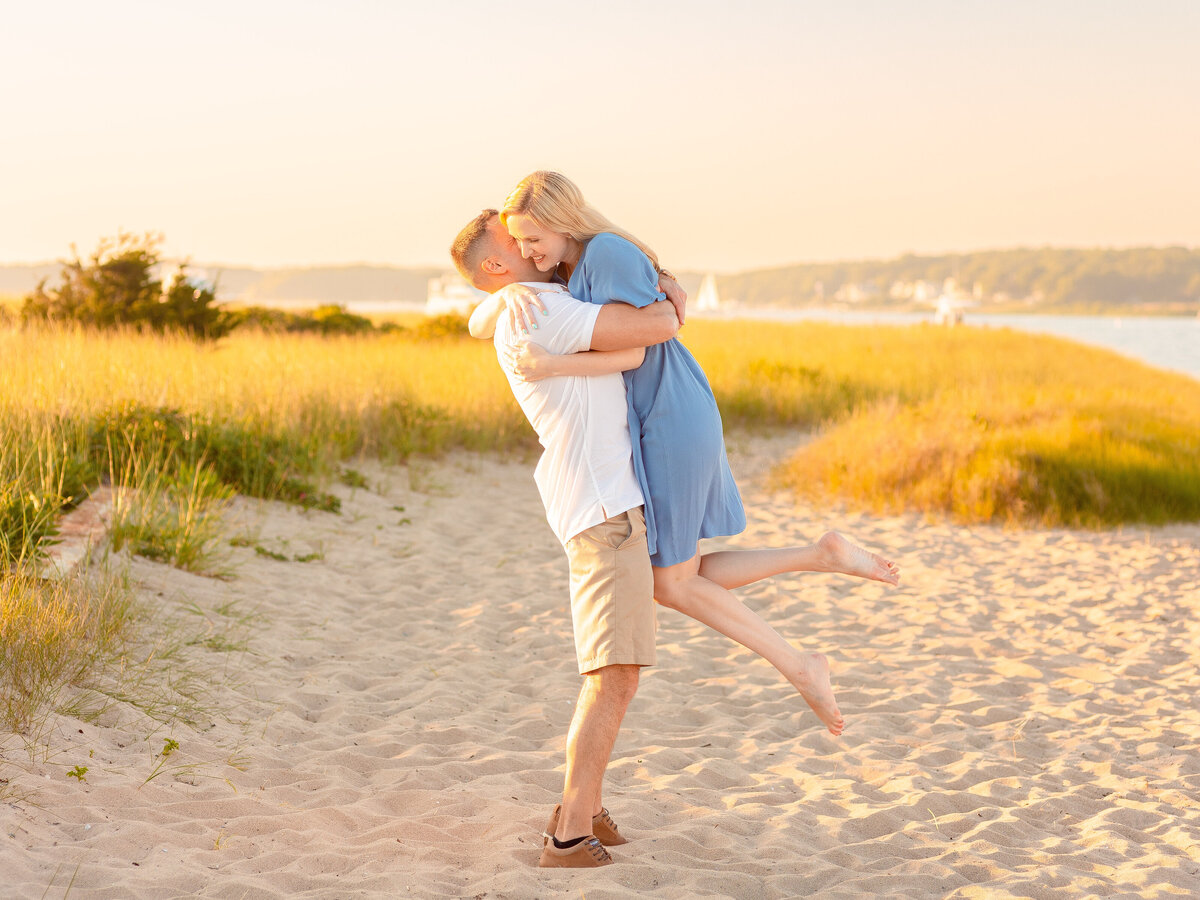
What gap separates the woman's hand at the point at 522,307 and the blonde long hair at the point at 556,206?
0.20 meters

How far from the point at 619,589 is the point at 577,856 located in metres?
0.97

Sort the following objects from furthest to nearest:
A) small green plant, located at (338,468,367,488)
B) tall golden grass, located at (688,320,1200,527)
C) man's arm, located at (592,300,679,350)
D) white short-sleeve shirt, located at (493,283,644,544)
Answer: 1. tall golden grass, located at (688,320,1200,527)
2. small green plant, located at (338,468,367,488)
3. white short-sleeve shirt, located at (493,283,644,544)
4. man's arm, located at (592,300,679,350)

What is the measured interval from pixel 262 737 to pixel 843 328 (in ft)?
105

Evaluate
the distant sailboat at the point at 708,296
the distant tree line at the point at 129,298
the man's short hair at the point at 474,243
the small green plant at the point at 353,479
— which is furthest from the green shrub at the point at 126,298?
the distant sailboat at the point at 708,296

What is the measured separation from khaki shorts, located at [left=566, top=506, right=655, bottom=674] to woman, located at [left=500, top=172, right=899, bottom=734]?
3.2 inches

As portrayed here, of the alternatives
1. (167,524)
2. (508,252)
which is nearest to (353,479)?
(167,524)

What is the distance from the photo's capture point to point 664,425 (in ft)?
10.4

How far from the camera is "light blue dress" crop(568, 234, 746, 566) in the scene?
3100mm

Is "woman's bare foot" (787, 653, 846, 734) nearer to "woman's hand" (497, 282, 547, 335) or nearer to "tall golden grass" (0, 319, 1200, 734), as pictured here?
"woman's hand" (497, 282, 547, 335)

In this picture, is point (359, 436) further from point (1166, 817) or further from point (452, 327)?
point (452, 327)

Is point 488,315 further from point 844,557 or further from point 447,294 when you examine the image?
point 447,294

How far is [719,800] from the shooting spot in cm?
429

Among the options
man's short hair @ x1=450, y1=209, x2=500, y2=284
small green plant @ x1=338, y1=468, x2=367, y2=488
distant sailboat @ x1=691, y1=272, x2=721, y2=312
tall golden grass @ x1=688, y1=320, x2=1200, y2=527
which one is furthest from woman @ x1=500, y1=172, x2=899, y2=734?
distant sailboat @ x1=691, y1=272, x2=721, y2=312

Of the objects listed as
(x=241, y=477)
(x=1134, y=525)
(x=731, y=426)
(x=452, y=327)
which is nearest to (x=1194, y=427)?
(x=1134, y=525)
